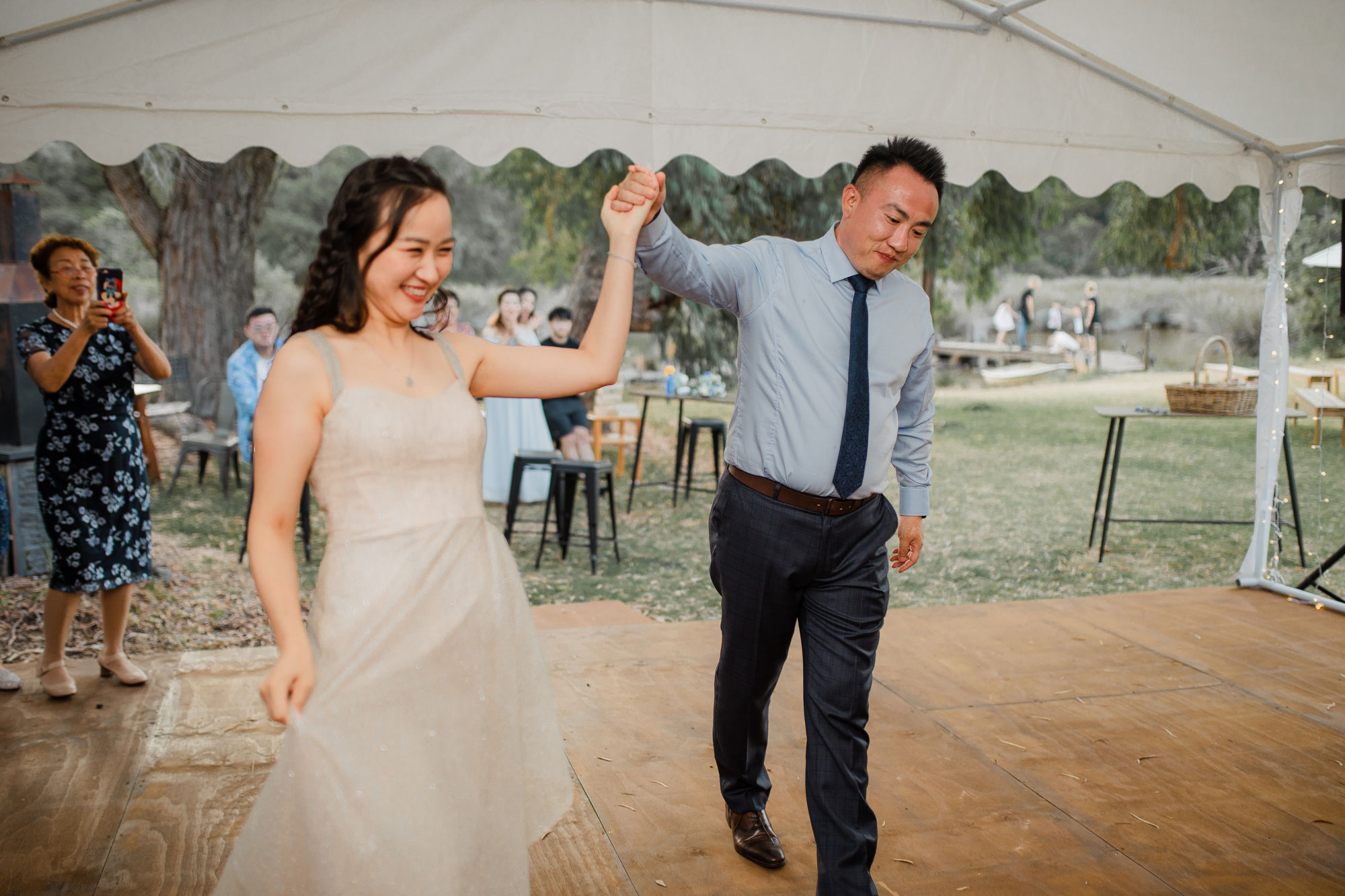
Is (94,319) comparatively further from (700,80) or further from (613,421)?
(613,421)

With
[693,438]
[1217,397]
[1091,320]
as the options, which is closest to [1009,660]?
[1217,397]

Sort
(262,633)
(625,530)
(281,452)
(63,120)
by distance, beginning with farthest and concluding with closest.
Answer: (625,530) → (262,633) → (63,120) → (281,452)

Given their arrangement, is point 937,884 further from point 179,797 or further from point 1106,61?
point 1106,61

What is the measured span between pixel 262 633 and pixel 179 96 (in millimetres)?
3145

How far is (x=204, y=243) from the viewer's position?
1121 centimetres

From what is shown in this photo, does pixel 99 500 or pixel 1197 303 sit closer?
pixel 99 500

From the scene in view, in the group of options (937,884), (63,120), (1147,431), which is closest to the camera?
(937,884)

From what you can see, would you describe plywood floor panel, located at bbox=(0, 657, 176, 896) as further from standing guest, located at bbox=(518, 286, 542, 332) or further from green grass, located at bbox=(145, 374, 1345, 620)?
standing guest, located at bbox=(518, 286, 542, 332)

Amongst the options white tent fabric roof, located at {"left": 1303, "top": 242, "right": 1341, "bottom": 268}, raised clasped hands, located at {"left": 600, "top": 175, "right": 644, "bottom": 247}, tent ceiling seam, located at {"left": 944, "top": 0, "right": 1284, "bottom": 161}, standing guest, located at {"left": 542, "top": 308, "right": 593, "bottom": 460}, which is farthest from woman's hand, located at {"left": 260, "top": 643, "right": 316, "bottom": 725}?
white tent fabric roof, located at {"left": 1303, "top": 242, "right": 1341, "bottom": 268}

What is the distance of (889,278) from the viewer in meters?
2.60

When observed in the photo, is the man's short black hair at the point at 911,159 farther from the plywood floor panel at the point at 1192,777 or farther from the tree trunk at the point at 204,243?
the tree trunk at the point at 204,243

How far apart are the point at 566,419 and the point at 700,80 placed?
4666 mm

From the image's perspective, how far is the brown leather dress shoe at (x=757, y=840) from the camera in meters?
2.67

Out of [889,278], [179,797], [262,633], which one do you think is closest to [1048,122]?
[889,278]
